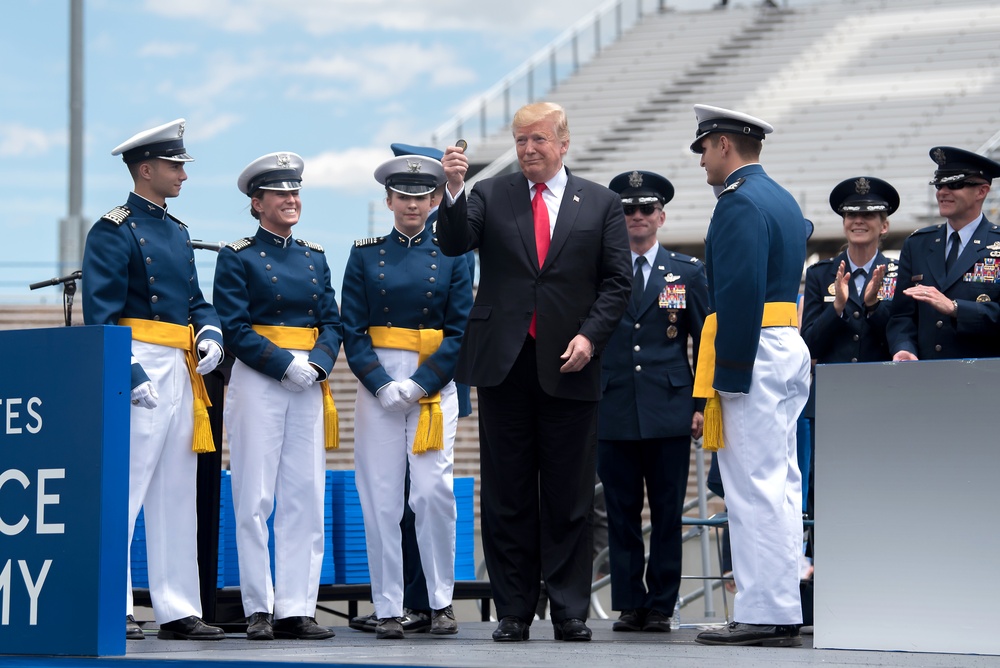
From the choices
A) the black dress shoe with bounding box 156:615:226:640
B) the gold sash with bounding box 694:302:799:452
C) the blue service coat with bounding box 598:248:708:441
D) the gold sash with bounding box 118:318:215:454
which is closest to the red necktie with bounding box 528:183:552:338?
the gold sash with bounding box 694:302:799:452

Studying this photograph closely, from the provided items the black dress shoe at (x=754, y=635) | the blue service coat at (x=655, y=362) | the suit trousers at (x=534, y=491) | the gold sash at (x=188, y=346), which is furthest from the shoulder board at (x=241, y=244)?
the black dress shoe at (x=754, y=635)

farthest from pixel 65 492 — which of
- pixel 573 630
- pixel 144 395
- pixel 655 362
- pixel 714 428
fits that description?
pixel 655 362

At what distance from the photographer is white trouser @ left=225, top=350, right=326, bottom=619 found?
541 cm

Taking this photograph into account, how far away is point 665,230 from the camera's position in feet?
58.0

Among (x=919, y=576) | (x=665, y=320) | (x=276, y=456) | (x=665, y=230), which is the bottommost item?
(x=919, y=576)

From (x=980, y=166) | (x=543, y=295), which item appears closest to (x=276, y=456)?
(x=543, y=295)

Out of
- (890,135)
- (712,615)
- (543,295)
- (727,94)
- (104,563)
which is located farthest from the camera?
(727,94)

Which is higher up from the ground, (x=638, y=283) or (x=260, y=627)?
(x=638, y=283)

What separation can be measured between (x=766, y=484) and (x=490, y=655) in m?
1.39

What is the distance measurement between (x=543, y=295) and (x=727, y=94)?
18.9 metres

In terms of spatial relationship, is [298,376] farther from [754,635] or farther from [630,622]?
[754,635]

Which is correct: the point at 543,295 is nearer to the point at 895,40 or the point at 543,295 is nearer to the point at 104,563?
the point at 104,563

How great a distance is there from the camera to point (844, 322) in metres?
6.16

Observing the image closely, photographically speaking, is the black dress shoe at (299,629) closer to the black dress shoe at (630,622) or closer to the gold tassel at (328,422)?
the gold tassel at (328,422)
